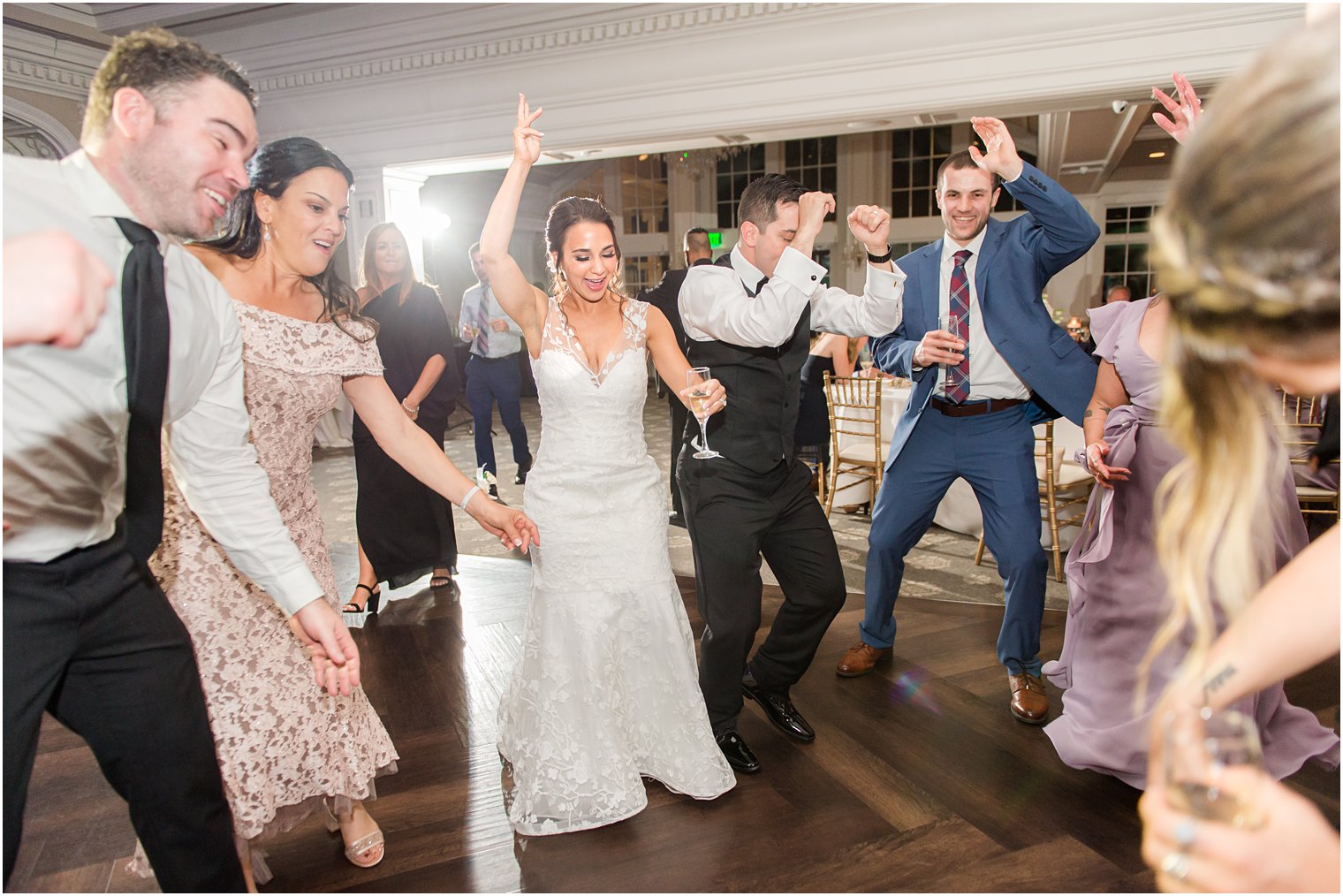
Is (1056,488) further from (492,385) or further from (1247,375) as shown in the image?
(1247,375)

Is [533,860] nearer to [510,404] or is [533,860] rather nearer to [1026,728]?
[1026,728]

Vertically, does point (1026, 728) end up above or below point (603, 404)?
below

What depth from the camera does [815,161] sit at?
14.1 metres

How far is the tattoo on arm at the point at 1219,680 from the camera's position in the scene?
0.67 metres

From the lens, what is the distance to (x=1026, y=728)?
2.64 metres

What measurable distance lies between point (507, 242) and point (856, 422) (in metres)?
3.82

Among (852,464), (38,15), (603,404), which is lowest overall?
(852,464)

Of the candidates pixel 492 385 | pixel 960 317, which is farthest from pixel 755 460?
pixel 492 385

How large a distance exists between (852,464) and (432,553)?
106 inches

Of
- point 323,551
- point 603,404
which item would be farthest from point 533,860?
point 603,404

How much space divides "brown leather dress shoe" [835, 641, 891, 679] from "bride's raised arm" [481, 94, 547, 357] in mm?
1617

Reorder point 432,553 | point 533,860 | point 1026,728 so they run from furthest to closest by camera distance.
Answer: point 432,553 → point 1026,728 → point 533,860

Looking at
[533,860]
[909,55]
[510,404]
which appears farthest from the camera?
[510,404]

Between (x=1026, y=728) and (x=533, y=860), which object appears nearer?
(x=533, y=860)
